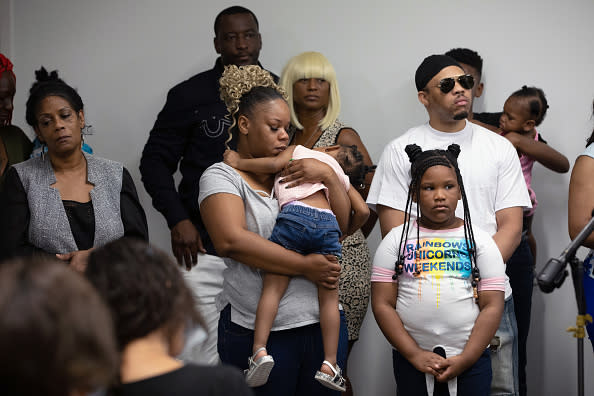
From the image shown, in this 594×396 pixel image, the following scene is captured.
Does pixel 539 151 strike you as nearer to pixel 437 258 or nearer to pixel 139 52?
pixel 437 258

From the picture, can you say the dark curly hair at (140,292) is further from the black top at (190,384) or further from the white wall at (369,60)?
the white wall at (369,60)

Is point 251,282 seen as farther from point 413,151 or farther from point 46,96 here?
point 46,96

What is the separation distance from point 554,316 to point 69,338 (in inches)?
142

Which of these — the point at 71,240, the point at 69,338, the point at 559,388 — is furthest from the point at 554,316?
the point at 69,338

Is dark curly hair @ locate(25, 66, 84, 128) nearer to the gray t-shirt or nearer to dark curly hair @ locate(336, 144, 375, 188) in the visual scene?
the gray t-shirt

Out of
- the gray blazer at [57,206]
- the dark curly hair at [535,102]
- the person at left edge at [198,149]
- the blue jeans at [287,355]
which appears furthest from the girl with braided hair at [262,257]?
the dark curly hair at [535,102]

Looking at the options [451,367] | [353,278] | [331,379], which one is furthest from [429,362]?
[353,278]

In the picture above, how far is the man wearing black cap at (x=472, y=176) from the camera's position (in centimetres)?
280

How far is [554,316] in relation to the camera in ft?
13.4

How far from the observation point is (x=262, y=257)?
2.28 m

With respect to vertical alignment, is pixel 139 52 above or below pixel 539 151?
above

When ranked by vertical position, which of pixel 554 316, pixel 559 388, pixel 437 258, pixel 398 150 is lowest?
pixel 559 388

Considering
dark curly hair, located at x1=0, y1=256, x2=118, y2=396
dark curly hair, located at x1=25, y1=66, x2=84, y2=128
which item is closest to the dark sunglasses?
dark curly hair, located at x1=25, y1=66, x2=84, y2=128

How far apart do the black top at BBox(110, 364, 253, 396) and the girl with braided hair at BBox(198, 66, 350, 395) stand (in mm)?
851
